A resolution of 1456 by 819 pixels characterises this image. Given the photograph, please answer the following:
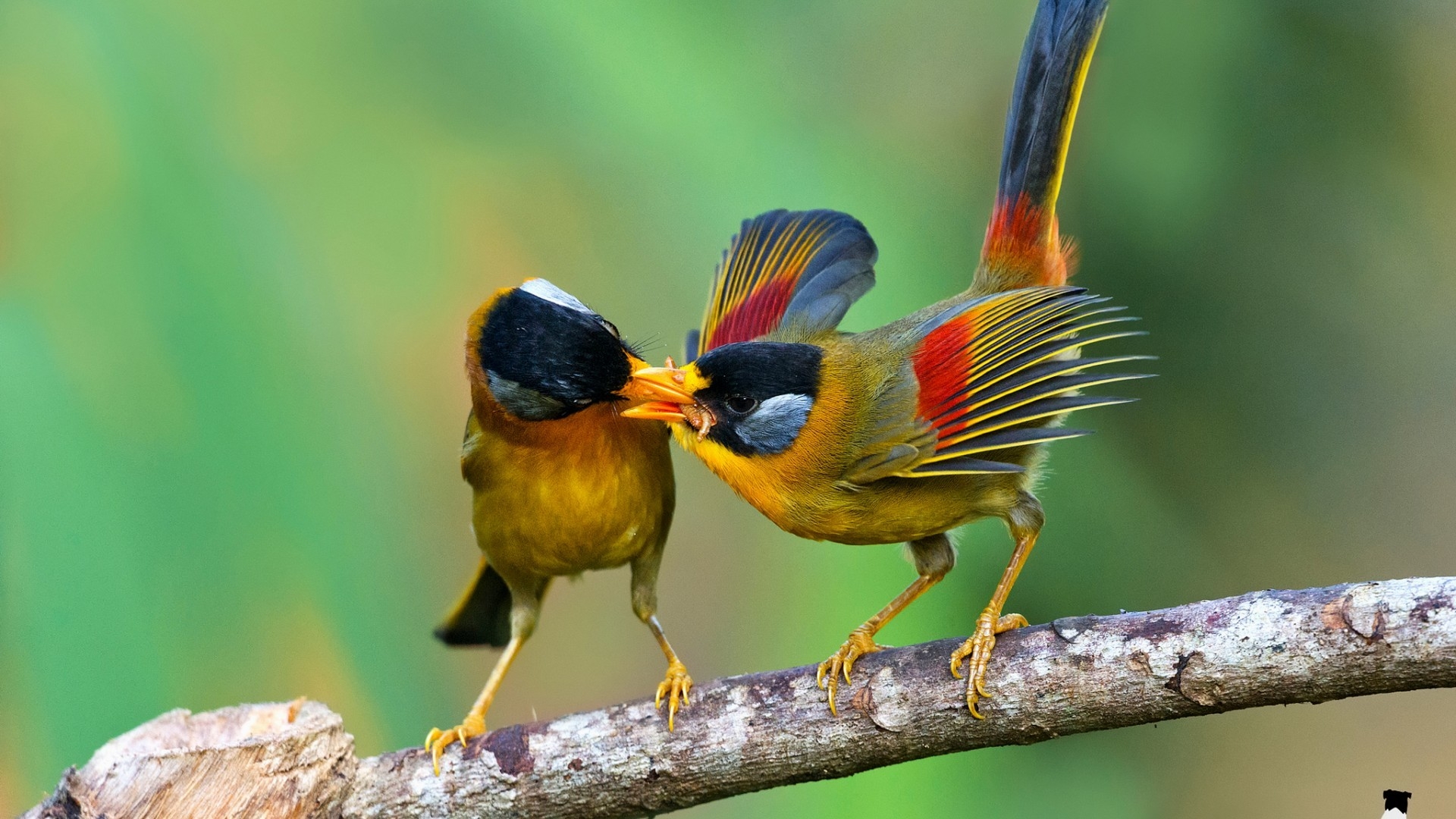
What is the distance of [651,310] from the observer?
3.61 metres

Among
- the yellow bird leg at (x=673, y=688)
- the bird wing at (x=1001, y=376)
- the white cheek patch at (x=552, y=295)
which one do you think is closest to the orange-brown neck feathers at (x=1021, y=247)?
the bird wing at (x=1001, y=376)

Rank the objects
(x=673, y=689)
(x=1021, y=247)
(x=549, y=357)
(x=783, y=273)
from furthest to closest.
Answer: (x=783, y=273) < (x=1021, y=247) < (x=549, y=357) < (x=673, y=689)

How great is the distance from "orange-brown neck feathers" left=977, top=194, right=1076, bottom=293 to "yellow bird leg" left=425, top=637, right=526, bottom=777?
1353mm

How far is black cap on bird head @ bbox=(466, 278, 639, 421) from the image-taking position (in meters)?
2.33

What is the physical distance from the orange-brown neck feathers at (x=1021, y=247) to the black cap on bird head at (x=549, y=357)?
2.69 feet

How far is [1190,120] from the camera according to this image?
12.0 ft

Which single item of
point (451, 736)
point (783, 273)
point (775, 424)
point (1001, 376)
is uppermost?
point (783, 273)

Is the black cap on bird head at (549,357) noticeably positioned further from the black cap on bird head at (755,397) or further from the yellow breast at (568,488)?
the black cap on bird head at (755,397)

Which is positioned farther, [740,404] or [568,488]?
[568,488]

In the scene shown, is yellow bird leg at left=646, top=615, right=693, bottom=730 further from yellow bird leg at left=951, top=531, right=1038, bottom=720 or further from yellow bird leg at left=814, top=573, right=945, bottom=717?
yellow bird leg at left=951, top=531, right=1038, bottom=720

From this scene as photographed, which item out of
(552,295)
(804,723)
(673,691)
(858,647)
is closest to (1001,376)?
(858,647)

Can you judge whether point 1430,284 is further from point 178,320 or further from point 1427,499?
point 178,320

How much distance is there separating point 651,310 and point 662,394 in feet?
4.60

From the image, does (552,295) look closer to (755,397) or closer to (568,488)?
(568,488)
